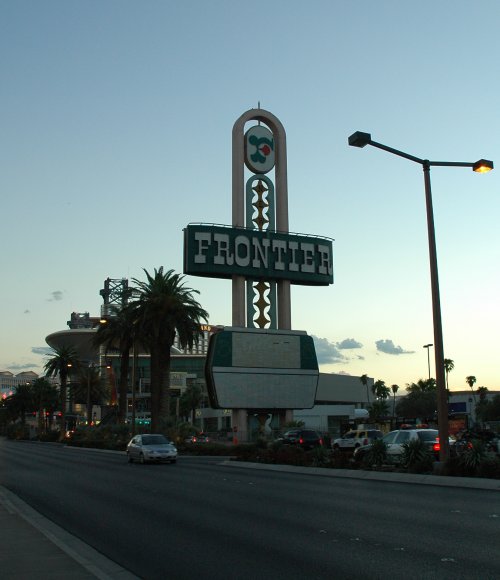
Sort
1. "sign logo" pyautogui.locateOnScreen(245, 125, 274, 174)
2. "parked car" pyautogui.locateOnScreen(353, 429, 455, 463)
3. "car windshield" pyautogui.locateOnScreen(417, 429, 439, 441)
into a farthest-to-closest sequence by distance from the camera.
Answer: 1. "sign logo" pyautogui.locateOnScreen(245, 125, 274, 174)
2. "car windshield" pyautogui.locateOnScreen(417, 429, 439, 441)
3. "parked car" pyautogui.locateOnScreen(353, 429, 455, 463)

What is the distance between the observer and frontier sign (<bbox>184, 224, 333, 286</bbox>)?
205ft

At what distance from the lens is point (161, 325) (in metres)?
53.5

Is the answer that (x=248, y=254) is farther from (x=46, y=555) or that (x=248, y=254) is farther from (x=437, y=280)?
(x=46, y=555)

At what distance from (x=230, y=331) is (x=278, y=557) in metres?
53.0

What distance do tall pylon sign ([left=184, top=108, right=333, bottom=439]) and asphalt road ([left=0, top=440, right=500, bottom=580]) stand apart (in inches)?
1626

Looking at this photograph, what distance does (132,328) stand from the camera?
56.9m

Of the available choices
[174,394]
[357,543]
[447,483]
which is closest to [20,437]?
[174,394]

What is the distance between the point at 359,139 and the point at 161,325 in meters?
35.1

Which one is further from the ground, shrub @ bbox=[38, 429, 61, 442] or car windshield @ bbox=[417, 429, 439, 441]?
car windshield @ bbox=[417, 429, 439, 441]

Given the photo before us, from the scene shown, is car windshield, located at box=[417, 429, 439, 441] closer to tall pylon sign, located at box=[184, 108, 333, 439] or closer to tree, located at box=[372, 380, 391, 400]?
tall pylon sign, located at box=[184, 108, 333, 439]

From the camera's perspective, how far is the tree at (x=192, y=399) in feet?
454

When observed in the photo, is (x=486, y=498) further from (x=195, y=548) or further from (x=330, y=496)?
(x=195, y=548)

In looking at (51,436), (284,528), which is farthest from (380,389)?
(284,528)

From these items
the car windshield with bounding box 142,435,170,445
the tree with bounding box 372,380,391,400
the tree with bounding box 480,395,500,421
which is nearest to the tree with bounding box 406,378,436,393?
the tree with bounding box 372,380,391,400
